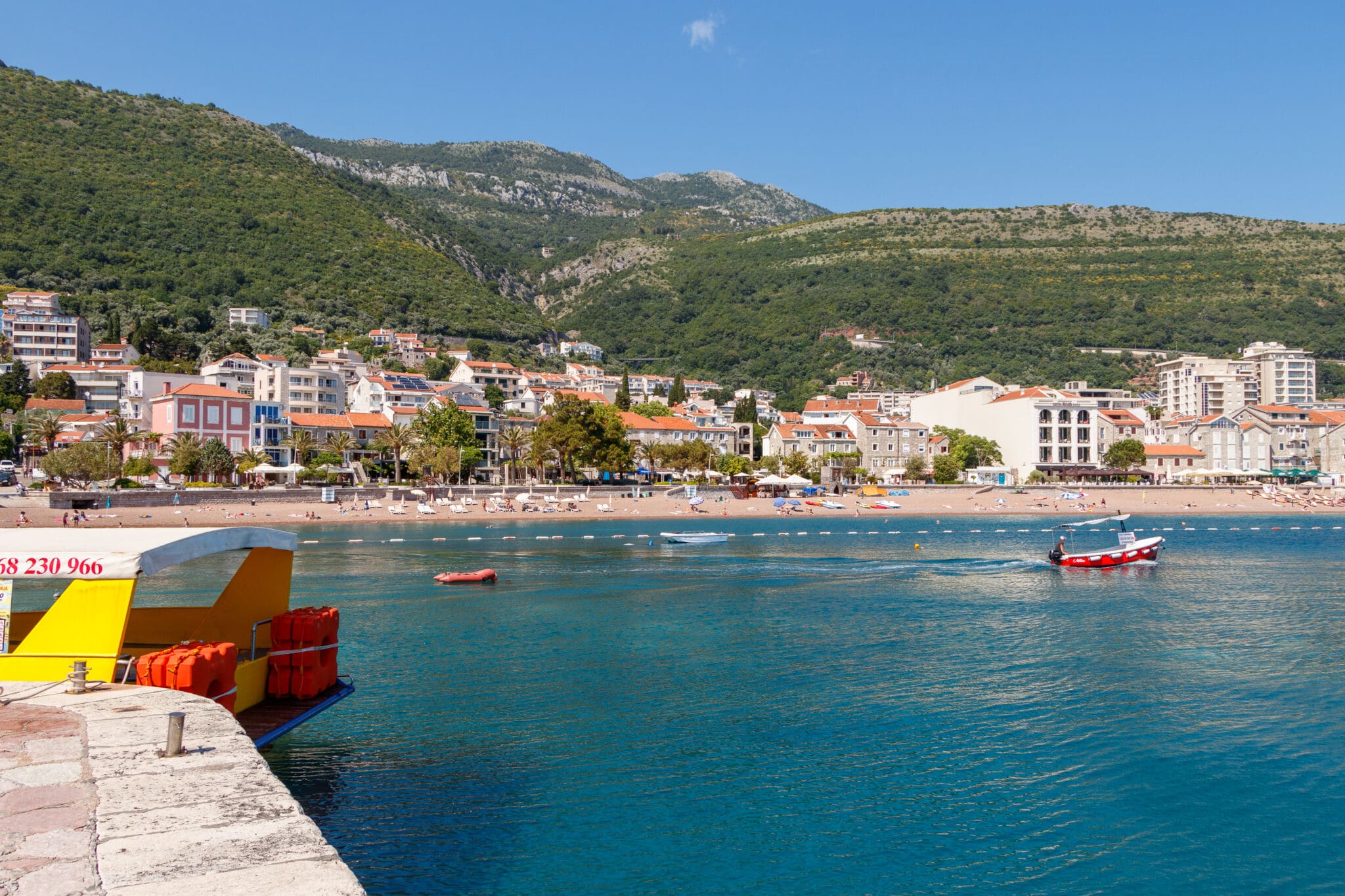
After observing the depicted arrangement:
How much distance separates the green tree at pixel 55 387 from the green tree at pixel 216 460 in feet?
101

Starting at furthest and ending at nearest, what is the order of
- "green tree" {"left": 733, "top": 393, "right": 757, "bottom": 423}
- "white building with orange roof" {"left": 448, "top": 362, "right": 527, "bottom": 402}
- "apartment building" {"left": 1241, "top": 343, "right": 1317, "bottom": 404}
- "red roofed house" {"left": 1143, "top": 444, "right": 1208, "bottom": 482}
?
"apartment building" {"left": 1241, "top": 343, "right": 1317, "bottom": 404}, "green tree" {"left": 733, "top": 393, "right": 757, "bottom": 423}, "white building with orange roof" {"left": 448, "top": 362, "right": 527, "bottom": 402}, "red roofed house" {"left": 1143, "top": 444, "right": 1208, "bottom": 482}

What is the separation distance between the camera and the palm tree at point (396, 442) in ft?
263

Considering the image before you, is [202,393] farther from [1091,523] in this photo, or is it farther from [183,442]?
[1091,523]

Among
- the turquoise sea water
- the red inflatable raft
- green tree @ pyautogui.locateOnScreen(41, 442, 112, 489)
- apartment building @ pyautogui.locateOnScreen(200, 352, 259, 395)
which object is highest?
apartment building @ pyautogui.locateOnScreen(200, 352, 259, 395)

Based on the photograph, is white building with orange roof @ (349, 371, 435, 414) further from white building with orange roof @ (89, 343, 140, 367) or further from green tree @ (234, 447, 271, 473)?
white building with orange roof @ (89, 343, 140, 367)

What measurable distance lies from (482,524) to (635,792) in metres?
52.9

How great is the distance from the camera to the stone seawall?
19.8ft

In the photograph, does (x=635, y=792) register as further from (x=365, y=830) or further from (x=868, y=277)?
(x=868, y=277)

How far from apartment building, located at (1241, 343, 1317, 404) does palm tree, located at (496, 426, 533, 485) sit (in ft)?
400

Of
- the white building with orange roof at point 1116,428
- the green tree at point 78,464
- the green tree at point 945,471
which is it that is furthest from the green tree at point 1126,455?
the green tree at point 78,464

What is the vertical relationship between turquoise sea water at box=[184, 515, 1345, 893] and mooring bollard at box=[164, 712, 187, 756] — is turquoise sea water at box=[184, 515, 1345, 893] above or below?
below

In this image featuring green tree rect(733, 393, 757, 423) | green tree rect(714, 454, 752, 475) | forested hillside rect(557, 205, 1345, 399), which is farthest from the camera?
forested hillside rect(557, 205, 1345, 399)

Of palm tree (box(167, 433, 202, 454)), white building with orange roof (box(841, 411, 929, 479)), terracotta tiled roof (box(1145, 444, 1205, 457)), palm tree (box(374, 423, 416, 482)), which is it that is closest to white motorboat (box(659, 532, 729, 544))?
palm tree (box(374, 423, 416, 482))

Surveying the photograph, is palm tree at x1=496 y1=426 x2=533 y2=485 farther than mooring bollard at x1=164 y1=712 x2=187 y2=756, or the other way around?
palm tree at x1=496 y1=426 x2=533 y2=485
